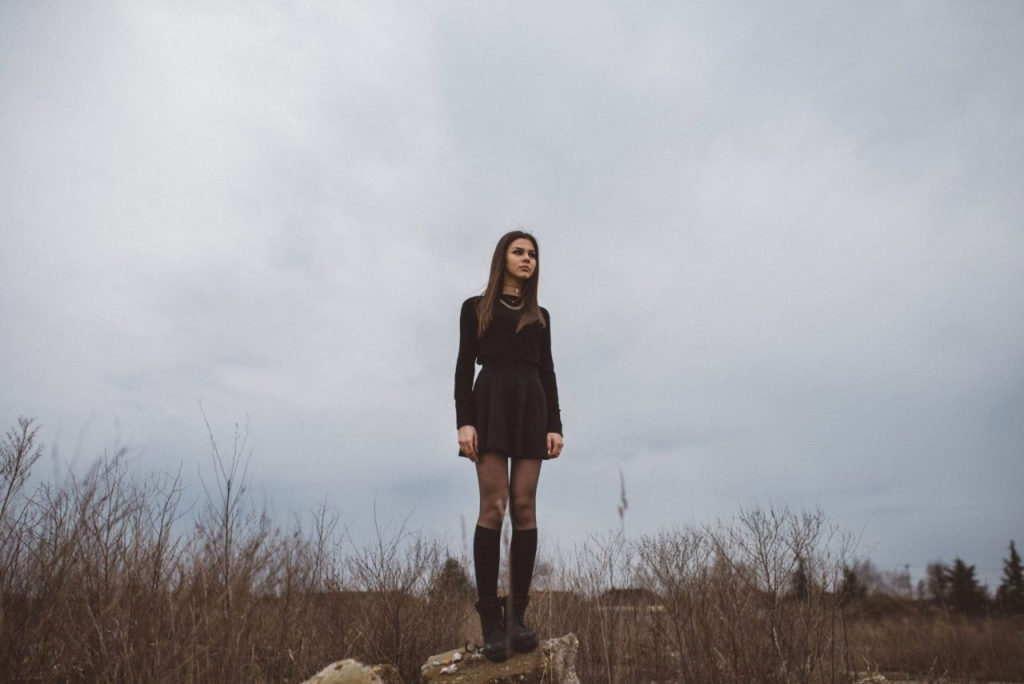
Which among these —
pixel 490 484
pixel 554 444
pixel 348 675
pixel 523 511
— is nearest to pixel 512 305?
pixel 554 444

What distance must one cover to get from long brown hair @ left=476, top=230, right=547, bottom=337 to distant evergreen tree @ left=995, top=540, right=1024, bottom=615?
37876 mm

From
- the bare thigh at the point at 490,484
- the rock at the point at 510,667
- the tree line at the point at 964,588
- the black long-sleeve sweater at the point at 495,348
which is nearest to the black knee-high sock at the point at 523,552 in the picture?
the bare thigh at the point at 490,484

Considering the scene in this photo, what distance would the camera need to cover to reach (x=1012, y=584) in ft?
113

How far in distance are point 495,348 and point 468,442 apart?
514 millimetres

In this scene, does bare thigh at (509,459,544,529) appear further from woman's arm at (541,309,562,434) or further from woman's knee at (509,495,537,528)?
woman's arm at (541,309,562,434)

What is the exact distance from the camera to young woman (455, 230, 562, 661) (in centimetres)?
309

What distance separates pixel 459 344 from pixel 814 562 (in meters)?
3.78

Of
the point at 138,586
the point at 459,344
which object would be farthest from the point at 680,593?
the point at 138,586

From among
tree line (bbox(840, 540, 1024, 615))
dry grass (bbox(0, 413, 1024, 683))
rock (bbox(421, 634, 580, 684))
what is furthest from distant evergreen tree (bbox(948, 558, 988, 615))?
rock (bbox(421, 634, 580, 684))

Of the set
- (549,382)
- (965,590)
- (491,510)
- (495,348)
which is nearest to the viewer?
(491,510)

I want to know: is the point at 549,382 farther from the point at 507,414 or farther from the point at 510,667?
the point at 510,667

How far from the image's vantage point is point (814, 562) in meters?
5.31

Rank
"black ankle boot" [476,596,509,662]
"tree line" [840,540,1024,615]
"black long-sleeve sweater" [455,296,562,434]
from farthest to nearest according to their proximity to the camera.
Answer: "tree line" [840,540,1024,615], "black long-sleeve sweater" [455,296,562,434], "black ankle boot" [476,596,509,662]

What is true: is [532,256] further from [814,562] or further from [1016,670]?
[1016,670]
